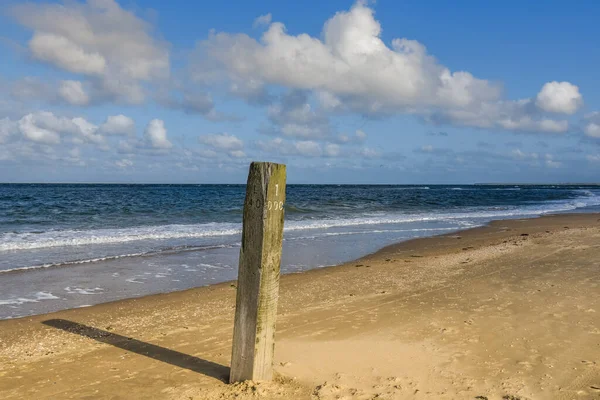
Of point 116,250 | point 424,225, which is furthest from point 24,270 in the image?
point 424,225

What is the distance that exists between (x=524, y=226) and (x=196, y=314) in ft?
68.3

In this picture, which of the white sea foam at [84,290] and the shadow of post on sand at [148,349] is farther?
the white sea foam at [84,290]

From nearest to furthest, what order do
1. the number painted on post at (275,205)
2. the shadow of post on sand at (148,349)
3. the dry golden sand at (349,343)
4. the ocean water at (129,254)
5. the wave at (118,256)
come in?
the number painted on post at (275,205)
the dry golden sand at (349,343)
the shadow of post on sand at (148,349)
the ocean water at (129,254)
the wave at (118,256)

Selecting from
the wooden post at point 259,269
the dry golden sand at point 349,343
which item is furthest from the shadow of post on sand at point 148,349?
the wooden post at point 259,269

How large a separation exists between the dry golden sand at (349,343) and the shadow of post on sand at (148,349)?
2 cm

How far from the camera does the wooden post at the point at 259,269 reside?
4.39 m

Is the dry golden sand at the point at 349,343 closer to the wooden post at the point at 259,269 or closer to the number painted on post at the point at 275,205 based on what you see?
the wooden post at the point at 259,269

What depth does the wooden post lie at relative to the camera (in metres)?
4.39

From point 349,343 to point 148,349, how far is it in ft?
8.00

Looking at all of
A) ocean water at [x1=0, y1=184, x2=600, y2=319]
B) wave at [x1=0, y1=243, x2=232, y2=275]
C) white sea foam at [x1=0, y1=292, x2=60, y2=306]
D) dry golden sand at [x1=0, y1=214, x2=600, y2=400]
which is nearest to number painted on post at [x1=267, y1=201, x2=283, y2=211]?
dry golden sand at [x1=0, y1=214, x2=600, y2=400]

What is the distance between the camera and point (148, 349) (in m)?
5.83

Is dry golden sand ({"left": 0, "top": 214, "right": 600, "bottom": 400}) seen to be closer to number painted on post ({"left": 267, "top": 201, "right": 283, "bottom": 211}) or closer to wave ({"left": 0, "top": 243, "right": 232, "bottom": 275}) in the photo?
number painted on post ({"left": 267, "top": 201, "right": 283, "bottom": 211})

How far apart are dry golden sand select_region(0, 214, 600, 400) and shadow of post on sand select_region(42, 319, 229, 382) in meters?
0.02

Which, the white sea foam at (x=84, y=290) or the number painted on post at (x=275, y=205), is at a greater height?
the number painted on post at (x=275, y=205)
